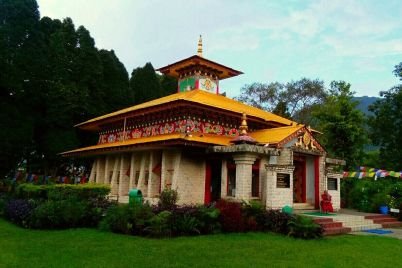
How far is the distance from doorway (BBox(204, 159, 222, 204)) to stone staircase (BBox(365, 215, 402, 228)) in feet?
20.1

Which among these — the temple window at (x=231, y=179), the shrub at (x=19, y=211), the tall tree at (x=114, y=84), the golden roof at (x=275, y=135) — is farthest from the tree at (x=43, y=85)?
the golden roof at (x=275, y=135)

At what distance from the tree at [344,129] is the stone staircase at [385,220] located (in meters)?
6.74

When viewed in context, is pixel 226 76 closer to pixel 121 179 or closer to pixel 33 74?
pixel 121 179

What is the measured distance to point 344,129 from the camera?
22.3 meters

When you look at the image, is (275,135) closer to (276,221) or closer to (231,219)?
(276,221)

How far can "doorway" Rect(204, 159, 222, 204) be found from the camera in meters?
16.6

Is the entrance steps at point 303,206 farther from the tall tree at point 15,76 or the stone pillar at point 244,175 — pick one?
the tall tree at point 15,76

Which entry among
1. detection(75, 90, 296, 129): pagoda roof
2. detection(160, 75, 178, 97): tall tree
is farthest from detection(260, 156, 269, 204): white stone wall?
detection(160, 75, 178, 97): tall tree

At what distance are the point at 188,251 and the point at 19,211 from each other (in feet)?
23.9

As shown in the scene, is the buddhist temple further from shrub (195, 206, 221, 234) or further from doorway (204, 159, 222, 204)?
shrub (195, 206, 221, 234)

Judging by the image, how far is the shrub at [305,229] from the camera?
1108 cm

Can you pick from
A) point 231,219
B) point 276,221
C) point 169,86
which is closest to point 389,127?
point 169,86

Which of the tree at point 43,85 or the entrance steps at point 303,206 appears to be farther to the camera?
the tree at point 43,85

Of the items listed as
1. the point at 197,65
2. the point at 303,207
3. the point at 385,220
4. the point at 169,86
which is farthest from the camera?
the point at 169,86
